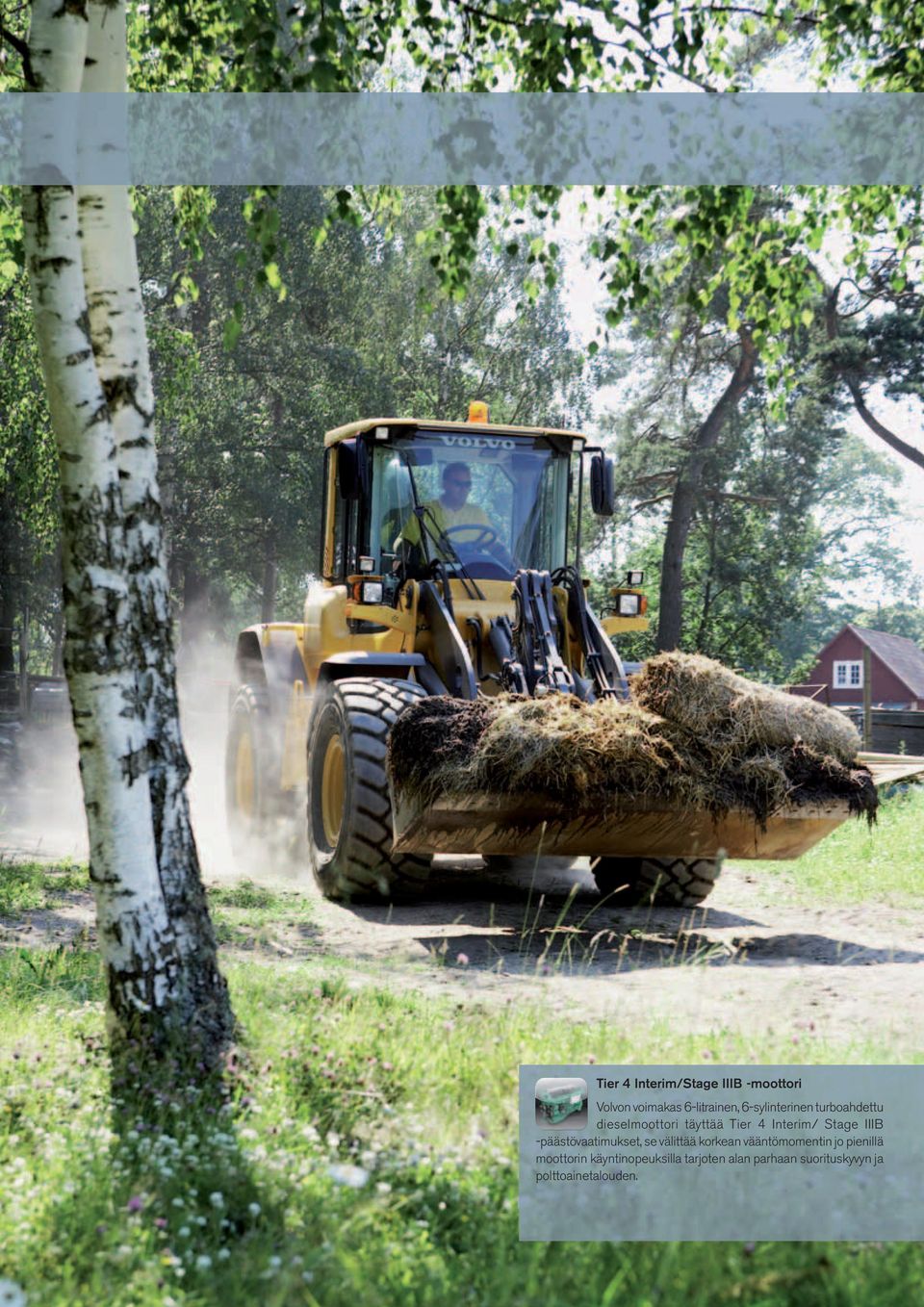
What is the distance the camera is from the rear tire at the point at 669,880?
824 centimetres

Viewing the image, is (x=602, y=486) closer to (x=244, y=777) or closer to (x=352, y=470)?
(x=352, y=470)

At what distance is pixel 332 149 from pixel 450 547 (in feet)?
9.17

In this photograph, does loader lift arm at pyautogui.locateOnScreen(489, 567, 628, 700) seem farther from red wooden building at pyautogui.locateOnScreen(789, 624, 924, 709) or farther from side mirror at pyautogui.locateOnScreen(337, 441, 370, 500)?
red wooden building at pyautogui.locateOnScreen(789, 624, 924, 709)

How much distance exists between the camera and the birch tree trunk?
3814 millimetres

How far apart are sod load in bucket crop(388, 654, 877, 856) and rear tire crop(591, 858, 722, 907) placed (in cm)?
143

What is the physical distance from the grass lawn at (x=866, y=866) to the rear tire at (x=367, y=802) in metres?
2.93

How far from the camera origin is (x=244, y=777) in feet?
35.0

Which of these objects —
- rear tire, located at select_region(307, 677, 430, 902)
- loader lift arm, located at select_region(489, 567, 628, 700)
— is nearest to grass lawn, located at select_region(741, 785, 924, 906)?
loader lift arm, located at select_region(489, 567, 628, 700)

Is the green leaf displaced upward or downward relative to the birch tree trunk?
upward

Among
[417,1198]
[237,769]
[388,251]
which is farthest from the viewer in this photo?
[388,251]

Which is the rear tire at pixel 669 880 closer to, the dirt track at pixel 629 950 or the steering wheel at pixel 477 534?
the dirt track at pixel 629 950

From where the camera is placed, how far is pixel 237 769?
35.4 feet

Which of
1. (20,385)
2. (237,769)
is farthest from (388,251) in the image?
(237,769)

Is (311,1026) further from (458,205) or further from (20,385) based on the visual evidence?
(20,385)
